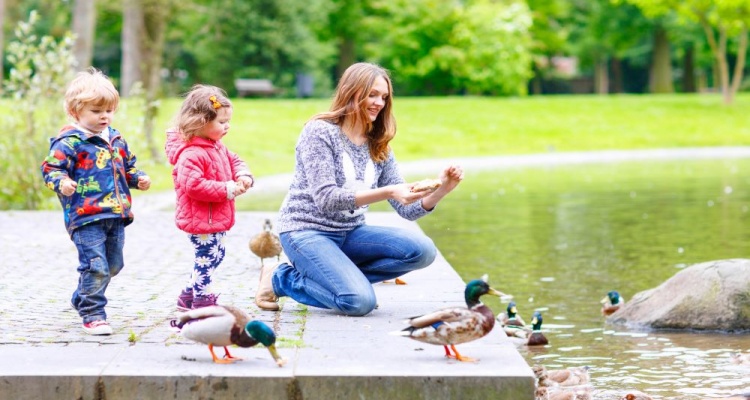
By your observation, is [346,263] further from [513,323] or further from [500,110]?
[500,110]

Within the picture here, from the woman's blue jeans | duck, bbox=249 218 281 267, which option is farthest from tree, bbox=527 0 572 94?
the woman's blue jeans

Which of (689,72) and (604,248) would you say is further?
(689,72)

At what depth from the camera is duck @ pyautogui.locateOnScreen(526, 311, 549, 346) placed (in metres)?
8.05

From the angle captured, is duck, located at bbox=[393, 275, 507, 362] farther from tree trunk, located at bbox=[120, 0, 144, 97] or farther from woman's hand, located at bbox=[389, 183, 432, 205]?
tree trunk, located at bbox=[120, 0, 144, 97]

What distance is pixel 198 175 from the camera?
244 inches

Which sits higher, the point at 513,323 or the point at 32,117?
the point at 32,117

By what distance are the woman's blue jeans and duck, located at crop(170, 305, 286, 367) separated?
128cm

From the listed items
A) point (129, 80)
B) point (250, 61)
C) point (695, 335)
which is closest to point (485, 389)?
point (695, 335)

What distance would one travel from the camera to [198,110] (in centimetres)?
632

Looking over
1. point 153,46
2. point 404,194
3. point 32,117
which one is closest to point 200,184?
point 404,194

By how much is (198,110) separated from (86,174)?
701mm

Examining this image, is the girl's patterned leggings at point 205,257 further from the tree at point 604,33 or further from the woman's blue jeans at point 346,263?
the tree at point 604,33

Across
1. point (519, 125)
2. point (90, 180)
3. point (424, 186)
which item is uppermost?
point (90, 180)

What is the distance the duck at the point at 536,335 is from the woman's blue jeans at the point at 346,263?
1.52 m
